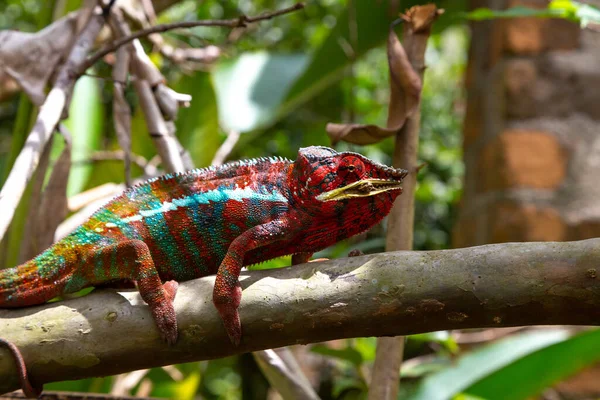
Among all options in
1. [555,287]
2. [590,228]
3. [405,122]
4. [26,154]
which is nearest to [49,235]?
[26,154]

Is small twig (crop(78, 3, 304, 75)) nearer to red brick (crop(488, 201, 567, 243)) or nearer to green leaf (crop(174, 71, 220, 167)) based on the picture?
green leaf (crop(174, 71, 220, 167))

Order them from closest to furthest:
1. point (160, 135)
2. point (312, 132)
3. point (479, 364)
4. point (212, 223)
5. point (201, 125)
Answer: point (212, 223) < point (160, 135) < point (479, 364) < point (201, 125) < point (312, 132)

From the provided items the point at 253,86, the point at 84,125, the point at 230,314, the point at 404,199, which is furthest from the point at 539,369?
the point at 84,125

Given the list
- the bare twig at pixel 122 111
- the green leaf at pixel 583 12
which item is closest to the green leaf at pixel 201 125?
the bare twig at pixel 122 111

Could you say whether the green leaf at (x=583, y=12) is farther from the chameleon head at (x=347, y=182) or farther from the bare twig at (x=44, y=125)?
the bare twig at (x=44, y=125)

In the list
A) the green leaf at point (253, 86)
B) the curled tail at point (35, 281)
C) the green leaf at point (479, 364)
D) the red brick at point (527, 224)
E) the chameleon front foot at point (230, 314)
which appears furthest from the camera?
the green leaf at point (253, 86)

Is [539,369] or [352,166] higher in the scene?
[352,166]

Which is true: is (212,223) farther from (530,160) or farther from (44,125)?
(530,160)

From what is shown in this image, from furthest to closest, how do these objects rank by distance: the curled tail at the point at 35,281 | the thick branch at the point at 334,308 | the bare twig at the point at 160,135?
the bare twig at the point at 160,135 < the curled tail at the point at 35,281 < the thick branch at the point at 334,308

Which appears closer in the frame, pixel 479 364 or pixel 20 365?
pixel 20 365
